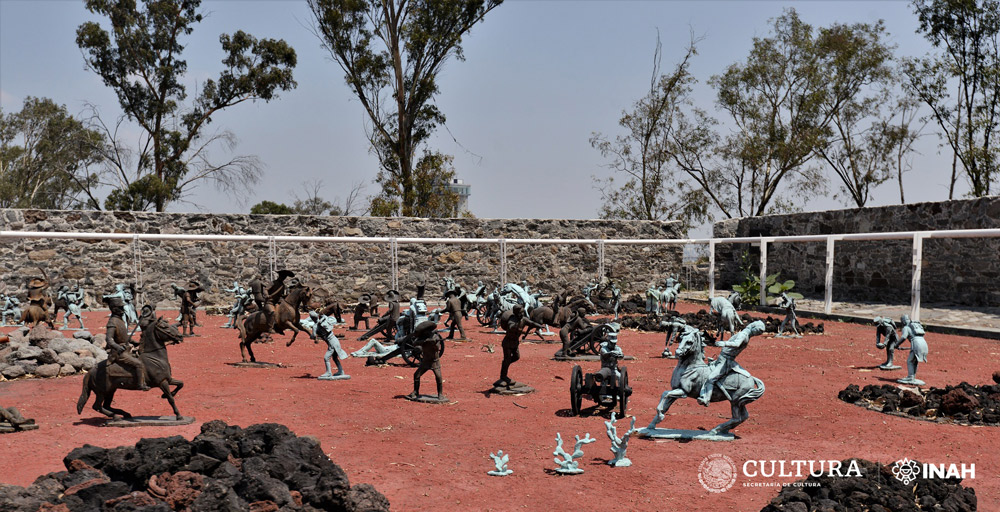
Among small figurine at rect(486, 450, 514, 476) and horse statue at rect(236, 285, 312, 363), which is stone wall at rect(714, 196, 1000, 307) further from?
small figurine at rect(486, 450, 514, 476)

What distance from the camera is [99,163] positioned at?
34.7m

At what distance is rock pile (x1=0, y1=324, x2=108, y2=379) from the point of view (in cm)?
973

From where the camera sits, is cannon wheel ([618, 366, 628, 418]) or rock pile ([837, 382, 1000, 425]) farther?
cannon wheel ([618, 366, 628, 418])

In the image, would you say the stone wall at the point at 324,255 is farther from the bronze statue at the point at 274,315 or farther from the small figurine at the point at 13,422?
the small figurine at the point at 13,422

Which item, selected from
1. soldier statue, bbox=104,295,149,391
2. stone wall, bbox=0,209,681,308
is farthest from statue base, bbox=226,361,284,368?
stone wall, bbox=0,209,681,308

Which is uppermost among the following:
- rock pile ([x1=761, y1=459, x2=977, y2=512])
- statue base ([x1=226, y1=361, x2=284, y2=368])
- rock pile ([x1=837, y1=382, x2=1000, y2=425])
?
rock pile ([x1=837, y1=382, x2=1000, y2=425])

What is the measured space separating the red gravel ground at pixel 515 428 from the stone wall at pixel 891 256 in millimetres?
5616

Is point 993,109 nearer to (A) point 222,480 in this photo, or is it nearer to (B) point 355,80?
(B) point 355,80

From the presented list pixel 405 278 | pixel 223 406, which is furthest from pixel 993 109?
pixel 223 406

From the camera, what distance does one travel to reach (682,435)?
22.3 feet

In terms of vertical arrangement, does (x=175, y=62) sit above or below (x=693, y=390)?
above

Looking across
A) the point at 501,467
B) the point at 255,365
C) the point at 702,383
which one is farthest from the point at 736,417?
the point at 255,365

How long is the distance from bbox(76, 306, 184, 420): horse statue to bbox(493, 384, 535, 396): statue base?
11.1 feet

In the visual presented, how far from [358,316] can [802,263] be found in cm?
1259
